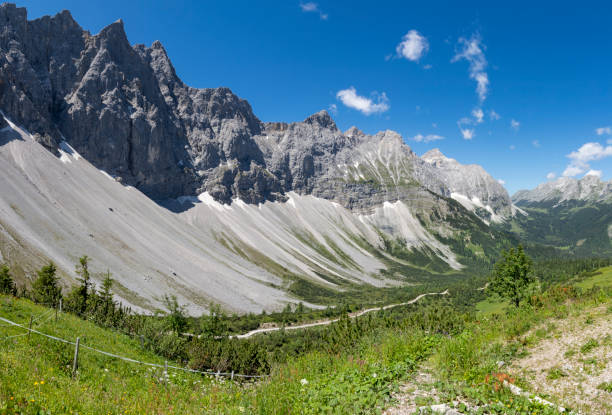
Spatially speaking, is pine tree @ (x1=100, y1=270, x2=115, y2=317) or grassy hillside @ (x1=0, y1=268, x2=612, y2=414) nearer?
grassy hillside @ (x1=0, y1=268, x2=612, y2=414)

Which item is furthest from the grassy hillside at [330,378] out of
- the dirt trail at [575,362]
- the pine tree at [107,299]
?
the pine tree at [107,299]

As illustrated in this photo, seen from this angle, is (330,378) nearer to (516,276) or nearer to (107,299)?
(107,299)

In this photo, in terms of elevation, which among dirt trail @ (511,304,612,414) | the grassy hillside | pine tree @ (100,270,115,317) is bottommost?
pine tree @ (100,270,115,317)

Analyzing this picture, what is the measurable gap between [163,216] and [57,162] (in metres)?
53.2

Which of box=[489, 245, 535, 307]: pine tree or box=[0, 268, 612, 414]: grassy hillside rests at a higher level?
box=[489, 245, 535, 307]: pine tree

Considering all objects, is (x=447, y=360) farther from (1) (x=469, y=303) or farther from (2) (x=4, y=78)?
(2) (x=4, y=78)

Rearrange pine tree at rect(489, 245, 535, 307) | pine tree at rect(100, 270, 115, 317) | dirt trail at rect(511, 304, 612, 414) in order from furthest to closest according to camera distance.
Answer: pine tree at rect(489, 245, 535, 307)
pine tree at rect(100, 270, 115, 317)
dirt trail at rect(511, 304, 612, 414)

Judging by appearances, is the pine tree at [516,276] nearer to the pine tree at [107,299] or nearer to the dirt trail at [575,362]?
the dirt trail at [575,362]

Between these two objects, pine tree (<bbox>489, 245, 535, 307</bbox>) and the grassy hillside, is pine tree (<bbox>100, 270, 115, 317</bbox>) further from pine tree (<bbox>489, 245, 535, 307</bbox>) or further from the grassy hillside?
pine tree (<bbox>489, 245, 535, 307</bbox>)

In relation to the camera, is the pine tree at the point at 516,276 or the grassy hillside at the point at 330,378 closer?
the grassy hillside at the point at 330,378

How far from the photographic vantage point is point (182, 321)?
54.9 metres

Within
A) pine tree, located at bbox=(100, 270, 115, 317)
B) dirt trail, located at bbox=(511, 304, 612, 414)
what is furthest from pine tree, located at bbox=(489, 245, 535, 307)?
pine tree, located at bbox=(100, 270, 115, 317)

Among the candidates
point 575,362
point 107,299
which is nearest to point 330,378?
point 575,362

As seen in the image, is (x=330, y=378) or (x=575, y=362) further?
(x=330, y=378)
